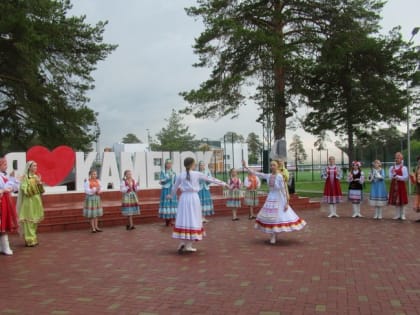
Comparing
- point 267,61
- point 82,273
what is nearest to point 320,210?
point 267,61

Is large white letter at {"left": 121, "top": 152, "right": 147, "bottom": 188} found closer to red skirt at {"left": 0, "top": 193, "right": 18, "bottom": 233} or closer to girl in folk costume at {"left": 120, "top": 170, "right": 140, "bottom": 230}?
girl in folk costume at {"left": 120, "top": 170, "right": 140, "bottom": 230}

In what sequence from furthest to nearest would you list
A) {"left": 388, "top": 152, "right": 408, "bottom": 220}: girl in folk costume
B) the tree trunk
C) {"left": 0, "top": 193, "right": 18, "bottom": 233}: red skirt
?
the tree trunk < {"left": 388, "top": 152, "right": 408, "bottom": 220}: girl in folk costume < {"left": 0, "top": 193, "right": 18, "bottom": 233}: red skirt

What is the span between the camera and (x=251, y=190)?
44.2ft

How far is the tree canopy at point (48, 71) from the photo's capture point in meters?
17.5

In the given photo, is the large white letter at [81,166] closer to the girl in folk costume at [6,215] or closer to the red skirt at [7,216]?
the girl in folk costume at [6,215]

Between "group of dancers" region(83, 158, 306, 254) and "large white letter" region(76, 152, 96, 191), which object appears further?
"large white letter" region(76, 152, 96, 191)

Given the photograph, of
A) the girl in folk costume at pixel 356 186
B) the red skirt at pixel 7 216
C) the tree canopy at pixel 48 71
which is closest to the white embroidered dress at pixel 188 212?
the red skirt at pixel 7 216

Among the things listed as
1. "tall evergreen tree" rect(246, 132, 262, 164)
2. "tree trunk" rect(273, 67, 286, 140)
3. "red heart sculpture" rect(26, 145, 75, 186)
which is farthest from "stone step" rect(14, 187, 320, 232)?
"tall evergreen tree" rect(246, 132, 262, 164)

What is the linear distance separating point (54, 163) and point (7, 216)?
7.23 meters

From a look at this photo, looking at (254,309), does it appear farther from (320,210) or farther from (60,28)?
(60,28)

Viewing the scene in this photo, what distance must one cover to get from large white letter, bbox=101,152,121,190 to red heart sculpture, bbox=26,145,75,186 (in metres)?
1.28

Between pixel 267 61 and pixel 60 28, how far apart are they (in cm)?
890

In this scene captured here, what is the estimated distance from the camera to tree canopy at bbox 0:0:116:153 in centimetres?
1748

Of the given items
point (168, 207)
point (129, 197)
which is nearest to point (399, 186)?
point (168, 207)
